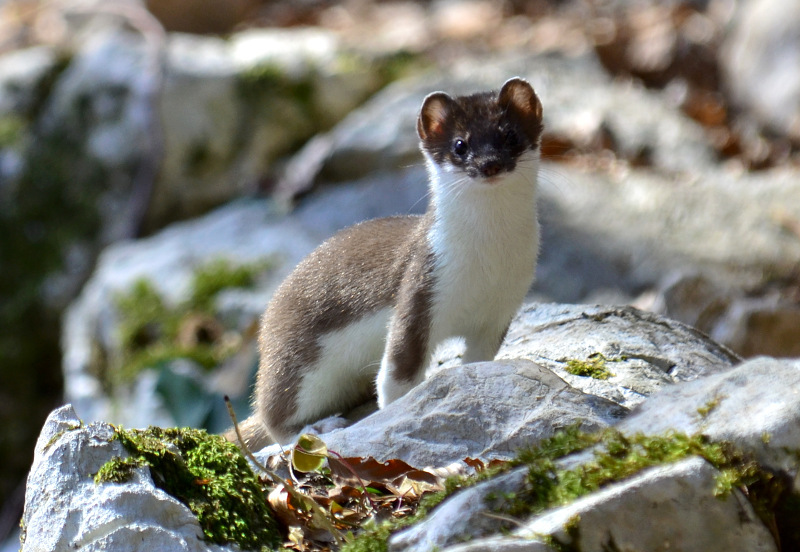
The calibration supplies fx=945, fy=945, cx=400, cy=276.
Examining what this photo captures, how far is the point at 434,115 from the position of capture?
4.14m

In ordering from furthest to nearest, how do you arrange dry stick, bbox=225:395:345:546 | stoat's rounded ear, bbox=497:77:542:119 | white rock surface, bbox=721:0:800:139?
white rock surface, bbox=721:0:800:139
stoat's rounded ear, bbox=497:77:542:119
dry stick, bbox=225:395:345:546

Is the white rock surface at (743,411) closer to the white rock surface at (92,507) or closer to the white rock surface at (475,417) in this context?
the white rock surface at (475,417)

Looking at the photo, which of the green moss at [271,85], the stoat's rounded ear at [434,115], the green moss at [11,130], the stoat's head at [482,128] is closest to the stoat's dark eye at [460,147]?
the stoat's head at [482,128]

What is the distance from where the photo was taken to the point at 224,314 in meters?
6.70

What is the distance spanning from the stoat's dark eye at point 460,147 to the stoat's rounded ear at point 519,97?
0.25 m

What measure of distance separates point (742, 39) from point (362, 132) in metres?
4.41

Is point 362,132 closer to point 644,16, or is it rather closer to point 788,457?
point 644,16

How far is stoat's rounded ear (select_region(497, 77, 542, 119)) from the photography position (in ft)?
13.1

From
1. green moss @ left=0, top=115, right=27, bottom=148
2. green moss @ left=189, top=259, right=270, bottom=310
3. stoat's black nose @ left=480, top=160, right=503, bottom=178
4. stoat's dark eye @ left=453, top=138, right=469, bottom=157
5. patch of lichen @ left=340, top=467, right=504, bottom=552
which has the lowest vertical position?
green moss @ left=189, top=259, right=270, bottom=310

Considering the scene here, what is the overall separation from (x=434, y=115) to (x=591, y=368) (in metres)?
1.28

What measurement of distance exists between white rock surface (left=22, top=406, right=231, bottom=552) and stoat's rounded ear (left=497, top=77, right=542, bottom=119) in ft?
7.17

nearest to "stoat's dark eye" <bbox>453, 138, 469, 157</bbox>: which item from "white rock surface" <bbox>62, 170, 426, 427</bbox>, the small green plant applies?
the small green plant

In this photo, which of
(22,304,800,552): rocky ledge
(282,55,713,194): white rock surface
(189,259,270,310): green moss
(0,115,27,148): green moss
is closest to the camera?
(22,304,800,552): rocky ledge

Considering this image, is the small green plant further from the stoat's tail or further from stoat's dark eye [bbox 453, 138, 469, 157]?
the stoat's tail
